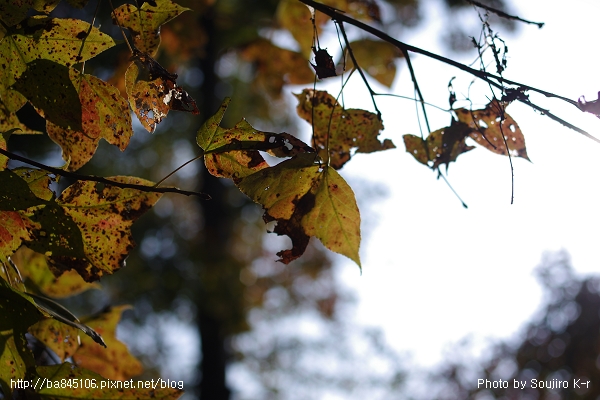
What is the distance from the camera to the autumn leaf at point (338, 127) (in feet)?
1.89

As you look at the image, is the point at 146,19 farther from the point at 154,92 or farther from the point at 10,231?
the point at 10,231

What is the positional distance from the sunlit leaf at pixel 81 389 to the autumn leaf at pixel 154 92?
281 millimetres

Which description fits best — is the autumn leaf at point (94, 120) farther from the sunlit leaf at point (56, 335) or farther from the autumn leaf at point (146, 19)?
the sunlit leaf at point (56, 335)

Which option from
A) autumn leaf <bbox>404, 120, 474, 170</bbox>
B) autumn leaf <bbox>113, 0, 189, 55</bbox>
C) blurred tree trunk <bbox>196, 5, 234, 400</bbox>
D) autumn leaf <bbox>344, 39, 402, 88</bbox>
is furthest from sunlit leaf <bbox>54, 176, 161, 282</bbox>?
blurred tree trunk <bbox>196, 5, 234, 400</bbox>

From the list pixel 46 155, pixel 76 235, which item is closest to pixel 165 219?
pixel 46 155

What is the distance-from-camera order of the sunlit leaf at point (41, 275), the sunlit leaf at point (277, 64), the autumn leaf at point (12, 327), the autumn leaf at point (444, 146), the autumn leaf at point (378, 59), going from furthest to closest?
the sunlit leaf at point (277, 64) → the autumn leaf at point (378, 59) → the sunlit leaf at point (41, 275) → the autumn leaf at point (444, 146) → the autumn leaf at point (12, 327)

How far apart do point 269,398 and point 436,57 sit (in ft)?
22.1

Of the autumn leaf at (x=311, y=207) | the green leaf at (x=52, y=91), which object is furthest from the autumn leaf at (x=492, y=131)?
the green leaf at (x=52, y=91)

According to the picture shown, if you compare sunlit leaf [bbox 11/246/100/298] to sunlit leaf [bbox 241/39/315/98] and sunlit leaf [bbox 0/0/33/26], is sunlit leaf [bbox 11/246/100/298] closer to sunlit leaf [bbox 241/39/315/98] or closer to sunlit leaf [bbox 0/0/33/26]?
sunlit leaf [bbox 0/0/33/26]

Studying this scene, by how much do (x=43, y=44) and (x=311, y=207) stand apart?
0.32 m

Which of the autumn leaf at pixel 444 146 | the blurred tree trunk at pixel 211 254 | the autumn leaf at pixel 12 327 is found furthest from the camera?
the blurred tree trunk at pixel 211 254

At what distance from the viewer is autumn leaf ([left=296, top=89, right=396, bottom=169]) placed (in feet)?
1.89

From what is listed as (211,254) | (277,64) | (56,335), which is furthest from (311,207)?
(211,254)

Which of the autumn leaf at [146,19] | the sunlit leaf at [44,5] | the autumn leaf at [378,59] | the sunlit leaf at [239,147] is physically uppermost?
the autumn leaf at [378,59]
